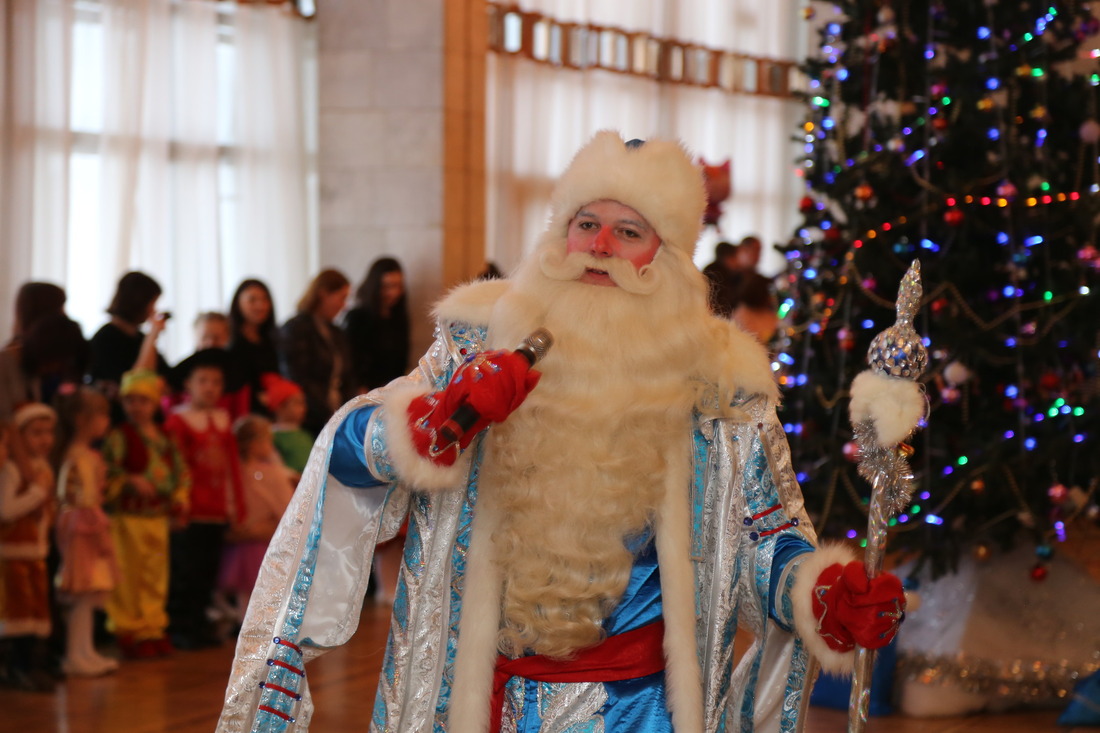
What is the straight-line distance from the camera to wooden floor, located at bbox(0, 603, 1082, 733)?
5680mm

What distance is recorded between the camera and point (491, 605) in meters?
3.09

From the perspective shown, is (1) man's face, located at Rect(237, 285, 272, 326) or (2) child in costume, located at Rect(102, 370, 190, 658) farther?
(1) man's face, located at Rect(237, 285, 272, 326)

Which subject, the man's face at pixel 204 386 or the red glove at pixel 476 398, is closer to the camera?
the red glove at pixel 476 398

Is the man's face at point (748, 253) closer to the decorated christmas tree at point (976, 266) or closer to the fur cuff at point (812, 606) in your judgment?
the decorated christmas tree at point (976, 266)

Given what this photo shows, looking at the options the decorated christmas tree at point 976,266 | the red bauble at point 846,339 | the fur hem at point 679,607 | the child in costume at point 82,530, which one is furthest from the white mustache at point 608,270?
the child in costume at point 82,530

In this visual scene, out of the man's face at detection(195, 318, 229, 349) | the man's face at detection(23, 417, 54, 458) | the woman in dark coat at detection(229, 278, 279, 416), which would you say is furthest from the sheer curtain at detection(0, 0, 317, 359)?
the man's face at detection(23, 417, 54, 458)

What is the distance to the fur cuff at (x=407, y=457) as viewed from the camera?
2.84 meters

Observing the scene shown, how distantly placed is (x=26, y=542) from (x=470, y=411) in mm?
4196

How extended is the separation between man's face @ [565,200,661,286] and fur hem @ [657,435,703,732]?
1.60 feet

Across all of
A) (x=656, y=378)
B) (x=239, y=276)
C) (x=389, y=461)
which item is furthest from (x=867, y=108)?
(x=239, y=276)

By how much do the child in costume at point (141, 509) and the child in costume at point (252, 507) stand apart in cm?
46

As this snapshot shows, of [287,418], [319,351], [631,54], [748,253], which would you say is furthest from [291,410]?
[631,54]

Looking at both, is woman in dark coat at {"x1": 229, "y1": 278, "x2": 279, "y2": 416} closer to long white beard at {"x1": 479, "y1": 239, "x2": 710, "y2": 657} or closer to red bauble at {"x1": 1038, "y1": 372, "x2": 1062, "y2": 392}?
red bauble at {"x1": 1038, "y1": 372, "x2": 1062, "y2": 392}

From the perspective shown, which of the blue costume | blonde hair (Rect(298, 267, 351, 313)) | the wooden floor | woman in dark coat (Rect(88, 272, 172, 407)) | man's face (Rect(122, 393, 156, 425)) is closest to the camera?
the blue costume
